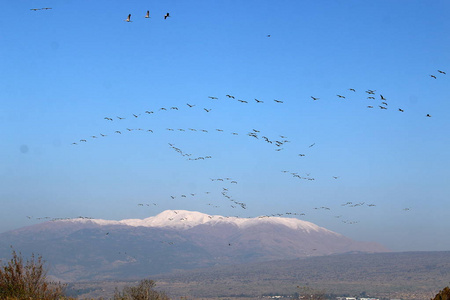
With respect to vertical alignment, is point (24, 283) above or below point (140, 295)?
above

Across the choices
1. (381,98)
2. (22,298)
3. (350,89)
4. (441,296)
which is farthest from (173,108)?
(441,296)

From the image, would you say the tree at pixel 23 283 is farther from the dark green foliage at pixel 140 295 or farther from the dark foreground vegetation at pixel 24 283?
the dark green foliage at pixel 140 295

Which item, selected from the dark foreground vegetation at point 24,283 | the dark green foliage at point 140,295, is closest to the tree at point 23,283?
the dark foreground vegetation at point 24,283

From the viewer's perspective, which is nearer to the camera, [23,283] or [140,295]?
[23,283]

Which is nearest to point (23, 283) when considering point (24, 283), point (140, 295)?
point (24, 283)

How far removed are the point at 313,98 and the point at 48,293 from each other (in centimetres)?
3620

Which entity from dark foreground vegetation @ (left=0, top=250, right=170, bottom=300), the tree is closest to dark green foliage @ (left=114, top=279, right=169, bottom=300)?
dark foreground vegetation @ (left=0, top=250, right=170, bottom=300)

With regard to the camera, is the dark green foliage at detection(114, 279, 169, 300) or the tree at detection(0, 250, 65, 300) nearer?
the tree at detection(0, 250, 65, 300)

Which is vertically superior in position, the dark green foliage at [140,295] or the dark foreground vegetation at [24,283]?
the dark foreground vegetation at [24,283]

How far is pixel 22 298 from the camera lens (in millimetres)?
41250

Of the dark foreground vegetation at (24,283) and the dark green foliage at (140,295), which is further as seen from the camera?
the dark green foliage at (140,295)

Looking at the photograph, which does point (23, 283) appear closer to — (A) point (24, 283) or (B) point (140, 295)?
(A) point (24, 283)

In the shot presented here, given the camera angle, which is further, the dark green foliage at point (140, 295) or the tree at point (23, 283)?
the dark green foliage at point (140, 295)

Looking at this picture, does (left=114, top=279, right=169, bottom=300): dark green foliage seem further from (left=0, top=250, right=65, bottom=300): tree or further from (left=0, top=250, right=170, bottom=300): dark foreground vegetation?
(left=0, top=250, right=65, bottom=300): tree
